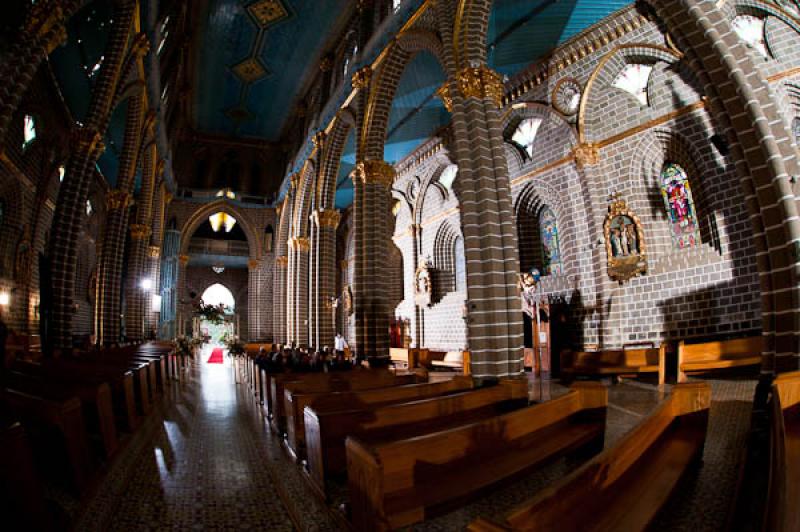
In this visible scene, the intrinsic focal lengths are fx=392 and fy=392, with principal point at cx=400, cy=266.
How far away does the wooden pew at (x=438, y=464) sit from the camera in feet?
5.95

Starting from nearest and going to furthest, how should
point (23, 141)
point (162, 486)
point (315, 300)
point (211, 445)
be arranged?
point (162, 486), point (211, 445), point (23, 141), point (315, 300)

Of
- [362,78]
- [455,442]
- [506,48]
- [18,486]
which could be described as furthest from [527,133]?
[18,486]

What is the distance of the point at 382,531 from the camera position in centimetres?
174

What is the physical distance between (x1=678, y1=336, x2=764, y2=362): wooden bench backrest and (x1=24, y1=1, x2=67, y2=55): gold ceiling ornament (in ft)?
40.4

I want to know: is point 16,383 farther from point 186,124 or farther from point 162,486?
point 186,124

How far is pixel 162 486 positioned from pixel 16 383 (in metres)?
2.16

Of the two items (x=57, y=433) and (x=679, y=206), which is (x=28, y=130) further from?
(x=679, y=206)

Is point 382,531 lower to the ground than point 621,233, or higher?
lower

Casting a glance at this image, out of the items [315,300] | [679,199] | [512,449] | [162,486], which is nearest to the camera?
[512,449]

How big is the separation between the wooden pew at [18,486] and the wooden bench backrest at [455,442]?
1534mm

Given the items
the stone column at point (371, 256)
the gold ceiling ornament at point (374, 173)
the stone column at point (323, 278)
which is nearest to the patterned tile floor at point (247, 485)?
the stone column at point (371, 256)

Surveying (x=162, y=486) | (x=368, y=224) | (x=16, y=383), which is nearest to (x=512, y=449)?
(x=162, y=486)

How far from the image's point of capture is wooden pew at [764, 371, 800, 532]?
118cm

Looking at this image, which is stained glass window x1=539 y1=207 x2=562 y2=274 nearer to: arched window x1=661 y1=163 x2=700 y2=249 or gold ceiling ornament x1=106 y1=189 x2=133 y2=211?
arched window x1=661 y1=163 x2=700 y2=249
